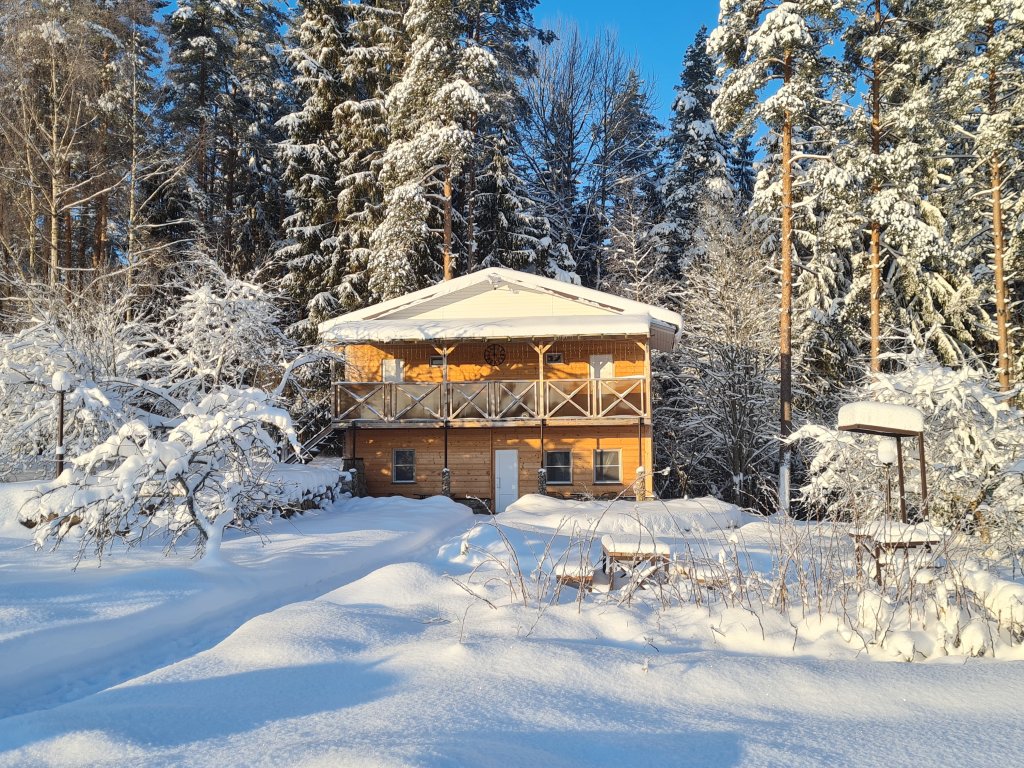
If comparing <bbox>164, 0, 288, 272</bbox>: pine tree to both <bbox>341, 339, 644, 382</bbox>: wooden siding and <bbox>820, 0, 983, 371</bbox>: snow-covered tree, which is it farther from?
<bbox>820, 0, 983, 371</bbox>: snow-covered tree

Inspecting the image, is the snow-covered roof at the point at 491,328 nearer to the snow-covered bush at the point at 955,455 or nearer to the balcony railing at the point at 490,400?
the balcony railing at the point at 490,400

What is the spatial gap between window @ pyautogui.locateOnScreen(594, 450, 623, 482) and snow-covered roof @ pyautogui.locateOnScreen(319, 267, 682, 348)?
339cm

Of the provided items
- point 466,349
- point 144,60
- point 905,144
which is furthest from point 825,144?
point 144,60

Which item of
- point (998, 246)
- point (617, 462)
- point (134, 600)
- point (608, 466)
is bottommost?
point (134, 600)

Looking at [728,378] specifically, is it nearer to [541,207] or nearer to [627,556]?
[541,207]

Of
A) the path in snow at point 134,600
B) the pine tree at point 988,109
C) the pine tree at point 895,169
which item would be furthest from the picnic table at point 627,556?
the pine tree at point 988,109

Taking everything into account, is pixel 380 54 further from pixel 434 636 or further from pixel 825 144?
pixel 434 636

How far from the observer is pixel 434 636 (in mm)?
5527

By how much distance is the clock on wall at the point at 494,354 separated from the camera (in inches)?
787

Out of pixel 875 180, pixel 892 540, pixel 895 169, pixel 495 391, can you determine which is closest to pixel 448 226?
pixel 495 391

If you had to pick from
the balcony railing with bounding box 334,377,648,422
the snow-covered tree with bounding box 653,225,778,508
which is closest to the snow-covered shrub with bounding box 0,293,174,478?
the balcony railing with bounding box 334,377,648,422

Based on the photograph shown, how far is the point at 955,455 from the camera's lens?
10.5 metres

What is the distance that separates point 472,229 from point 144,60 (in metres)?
11.7

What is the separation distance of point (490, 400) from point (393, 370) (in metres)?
3.34
